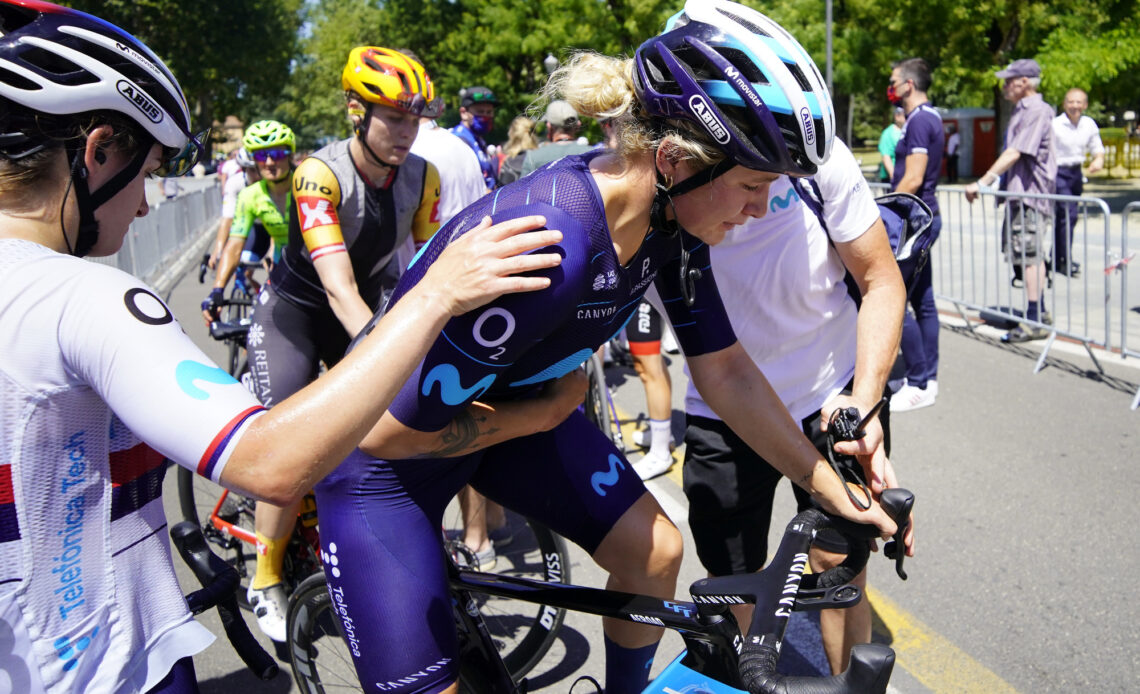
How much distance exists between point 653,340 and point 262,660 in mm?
3783

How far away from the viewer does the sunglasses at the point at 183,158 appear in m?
1.63

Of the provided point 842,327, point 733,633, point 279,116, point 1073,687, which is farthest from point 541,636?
point 279,116

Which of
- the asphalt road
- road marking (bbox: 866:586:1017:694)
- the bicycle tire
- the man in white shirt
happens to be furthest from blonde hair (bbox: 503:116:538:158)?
road marking (bbox: 866:586:1017:694)

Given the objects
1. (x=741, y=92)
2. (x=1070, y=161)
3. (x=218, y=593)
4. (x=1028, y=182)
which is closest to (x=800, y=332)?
(x=741, y=92)

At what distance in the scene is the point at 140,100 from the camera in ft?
4.93

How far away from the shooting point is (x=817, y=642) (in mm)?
3381

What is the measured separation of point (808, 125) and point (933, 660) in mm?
2267

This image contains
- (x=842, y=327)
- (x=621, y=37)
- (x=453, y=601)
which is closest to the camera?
(x=453, y=601)

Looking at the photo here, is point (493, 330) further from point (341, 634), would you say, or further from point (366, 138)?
point (366, 138)

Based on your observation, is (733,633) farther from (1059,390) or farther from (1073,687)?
(1059,390)

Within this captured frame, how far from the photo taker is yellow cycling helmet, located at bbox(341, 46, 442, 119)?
11.5ft

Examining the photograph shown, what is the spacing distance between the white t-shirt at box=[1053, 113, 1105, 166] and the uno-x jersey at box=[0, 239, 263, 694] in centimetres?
1001

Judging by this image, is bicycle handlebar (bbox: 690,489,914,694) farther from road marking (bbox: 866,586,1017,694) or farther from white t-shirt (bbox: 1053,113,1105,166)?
white t-shirt (bbox: 1053,113,1105,166)

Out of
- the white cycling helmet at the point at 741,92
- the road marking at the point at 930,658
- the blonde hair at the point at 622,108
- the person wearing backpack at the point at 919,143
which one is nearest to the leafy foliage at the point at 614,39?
the blonde hair at the point at 622,108
